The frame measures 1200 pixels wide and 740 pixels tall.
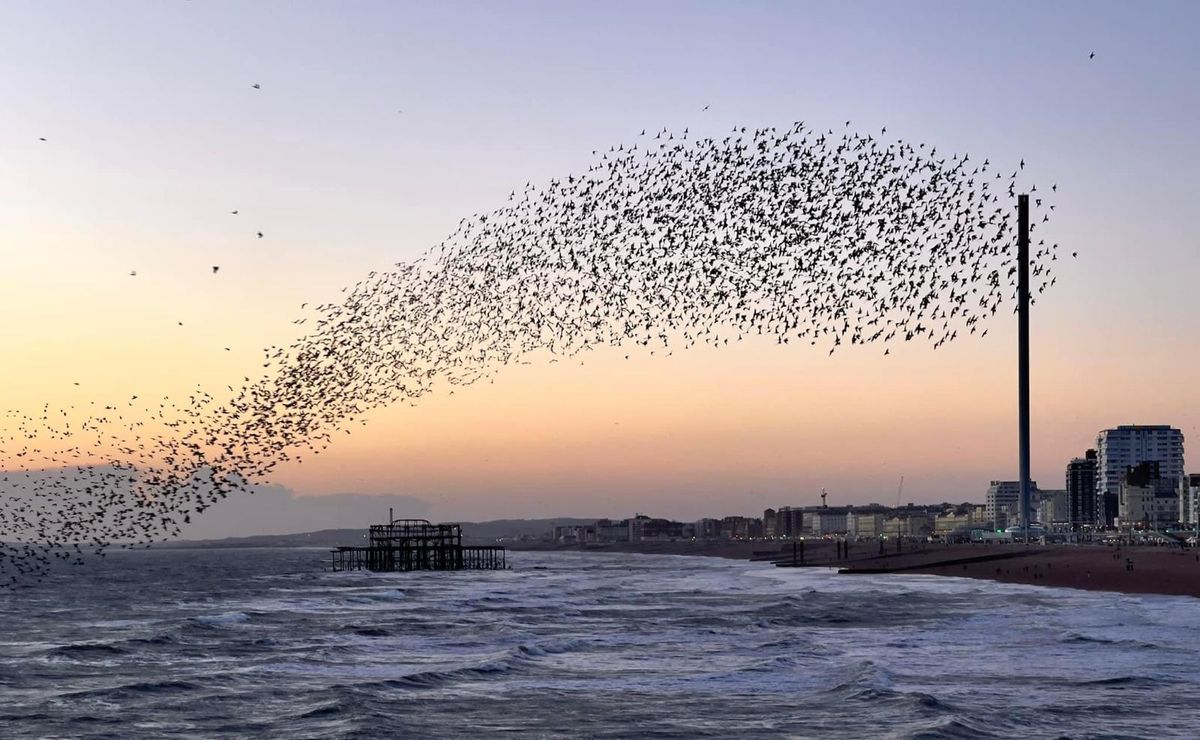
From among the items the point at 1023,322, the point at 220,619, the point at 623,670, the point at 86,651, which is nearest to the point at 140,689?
the point at 623,670

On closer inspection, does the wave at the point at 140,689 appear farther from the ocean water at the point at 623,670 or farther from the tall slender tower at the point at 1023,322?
the tall slender tower at the point at 1023,322

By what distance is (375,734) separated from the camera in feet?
108

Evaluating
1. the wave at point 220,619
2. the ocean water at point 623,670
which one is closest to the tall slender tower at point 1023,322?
Answer: the ocean water at point 623,670

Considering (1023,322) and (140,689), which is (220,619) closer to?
(140,689)

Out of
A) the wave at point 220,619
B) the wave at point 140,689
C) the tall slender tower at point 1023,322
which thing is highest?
the tall slender tower at point 1023,322

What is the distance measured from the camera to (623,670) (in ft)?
148

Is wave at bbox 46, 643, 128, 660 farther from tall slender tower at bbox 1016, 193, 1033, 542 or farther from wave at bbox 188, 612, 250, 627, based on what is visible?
tall slender tower at bbox 1016, 193, 1033, 542

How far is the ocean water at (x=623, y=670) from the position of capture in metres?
33.9

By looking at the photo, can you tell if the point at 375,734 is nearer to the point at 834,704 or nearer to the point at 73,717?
the point at 73,717

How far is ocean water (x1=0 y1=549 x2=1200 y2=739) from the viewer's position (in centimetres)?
3391

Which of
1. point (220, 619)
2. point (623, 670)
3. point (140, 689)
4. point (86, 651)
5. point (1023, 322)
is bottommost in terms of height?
point (220, 619)

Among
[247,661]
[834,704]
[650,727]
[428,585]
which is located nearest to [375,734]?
[650,727]

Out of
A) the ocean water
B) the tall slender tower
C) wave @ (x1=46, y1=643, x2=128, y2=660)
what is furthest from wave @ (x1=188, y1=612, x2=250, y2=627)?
the tall slender tower

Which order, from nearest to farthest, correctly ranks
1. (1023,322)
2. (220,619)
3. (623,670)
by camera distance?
(623,670), (220,619), (1023,322)
